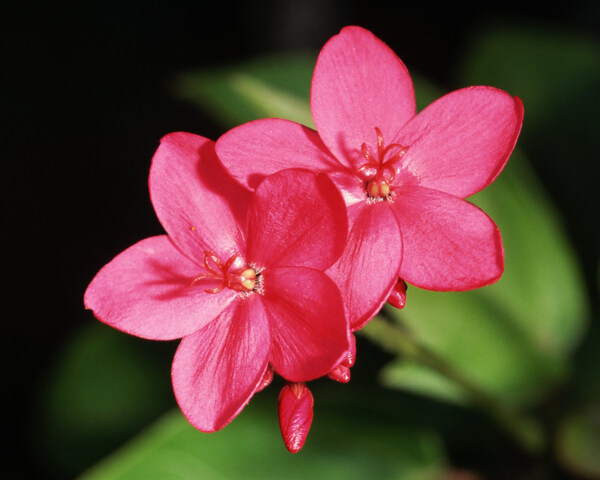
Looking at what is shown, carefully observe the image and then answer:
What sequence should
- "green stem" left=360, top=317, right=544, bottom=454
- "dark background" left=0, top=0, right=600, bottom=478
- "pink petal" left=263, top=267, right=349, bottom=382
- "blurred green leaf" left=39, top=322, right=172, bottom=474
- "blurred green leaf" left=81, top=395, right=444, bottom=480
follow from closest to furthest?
"pink petal" left=263, top=267, right=349, bottom=382, "green stem" left=360, top=317, right=544, bottom=454, "blurred green leaf" left=81, top=395, right=444, bottom=480, "blurred green leaf" left=39, top=322, right=172, bottom=474, "dark background" left=0, top=0, right=600, bottom=478

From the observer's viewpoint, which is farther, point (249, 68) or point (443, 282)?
point (249, 68)

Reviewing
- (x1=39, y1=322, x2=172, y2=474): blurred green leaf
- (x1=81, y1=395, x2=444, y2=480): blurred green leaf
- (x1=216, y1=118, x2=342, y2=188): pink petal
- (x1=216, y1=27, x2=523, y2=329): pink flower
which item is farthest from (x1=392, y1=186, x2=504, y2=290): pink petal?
(x1=39, y1=322, x2=172, y2=474): blurred green leaf

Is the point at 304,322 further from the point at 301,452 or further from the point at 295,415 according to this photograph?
the point at 301,452

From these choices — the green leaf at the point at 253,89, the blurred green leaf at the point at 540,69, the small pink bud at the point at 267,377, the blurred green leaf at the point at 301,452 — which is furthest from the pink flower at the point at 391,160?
Result: the blurred green leaf at the point at 540,69

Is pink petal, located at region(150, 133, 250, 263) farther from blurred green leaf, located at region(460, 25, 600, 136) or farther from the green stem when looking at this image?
blurred green leaf, located at region(460, 25, 600, 136)

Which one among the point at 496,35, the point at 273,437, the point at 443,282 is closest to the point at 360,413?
the point at 273,437

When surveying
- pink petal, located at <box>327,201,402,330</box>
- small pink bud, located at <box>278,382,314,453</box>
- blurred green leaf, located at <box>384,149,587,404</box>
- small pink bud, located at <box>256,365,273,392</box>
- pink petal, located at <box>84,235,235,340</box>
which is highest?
pink petal, located at <box>327,201,402,330</box>

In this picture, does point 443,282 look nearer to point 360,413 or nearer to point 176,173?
point 176,173
